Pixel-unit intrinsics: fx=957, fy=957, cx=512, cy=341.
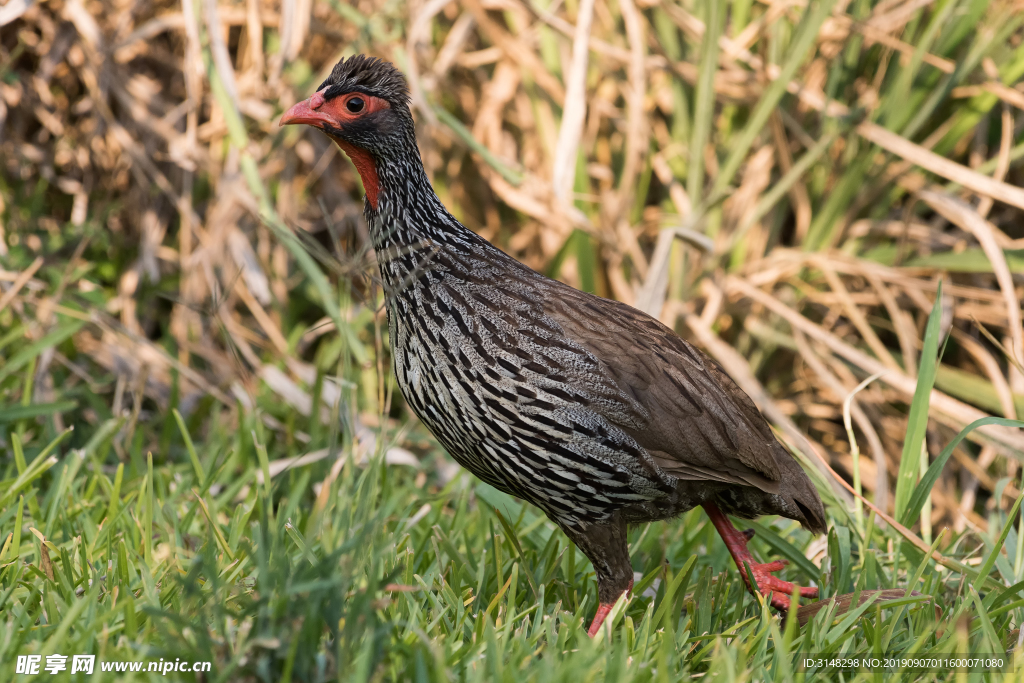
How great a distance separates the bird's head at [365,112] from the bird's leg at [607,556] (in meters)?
1.15

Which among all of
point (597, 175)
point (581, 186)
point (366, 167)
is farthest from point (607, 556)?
point (597, 175)

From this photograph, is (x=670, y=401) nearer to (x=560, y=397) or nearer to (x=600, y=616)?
(x=560, y=397)

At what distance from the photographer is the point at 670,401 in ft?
8.63

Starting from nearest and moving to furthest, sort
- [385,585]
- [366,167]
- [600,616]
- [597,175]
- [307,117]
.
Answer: [385,585] < [600,616] < [307,117] < [366,167] < [597,175]

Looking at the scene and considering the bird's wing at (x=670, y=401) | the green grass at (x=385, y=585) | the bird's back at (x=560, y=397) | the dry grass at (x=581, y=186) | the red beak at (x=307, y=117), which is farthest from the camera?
the dry grass at (x=581, y=186)

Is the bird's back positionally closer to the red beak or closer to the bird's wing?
the bird's wing

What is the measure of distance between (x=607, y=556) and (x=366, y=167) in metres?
1.30

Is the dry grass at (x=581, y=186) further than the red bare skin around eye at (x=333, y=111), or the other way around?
the dry grass at (x=581, y=186)

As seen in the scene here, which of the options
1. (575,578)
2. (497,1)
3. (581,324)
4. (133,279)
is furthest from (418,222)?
(133,279)

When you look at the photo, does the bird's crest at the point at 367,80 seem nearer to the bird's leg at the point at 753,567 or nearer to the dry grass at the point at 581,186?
the dry grass at the point at 581,186

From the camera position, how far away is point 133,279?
15.6 feet

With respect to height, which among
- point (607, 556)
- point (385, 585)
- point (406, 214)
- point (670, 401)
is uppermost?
point (406, 214)

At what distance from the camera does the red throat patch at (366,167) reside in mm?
2781

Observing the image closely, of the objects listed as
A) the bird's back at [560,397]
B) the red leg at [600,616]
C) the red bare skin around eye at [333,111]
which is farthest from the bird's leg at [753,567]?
the red bare skin around eye at [333,111]
